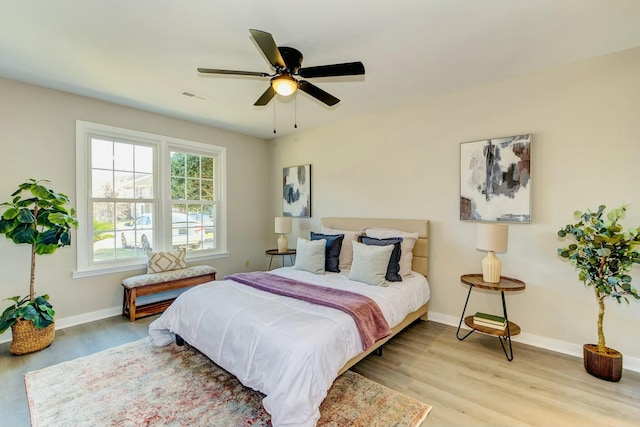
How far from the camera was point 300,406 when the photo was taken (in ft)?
5.50

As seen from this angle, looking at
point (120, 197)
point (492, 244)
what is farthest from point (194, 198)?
point (492, 244)

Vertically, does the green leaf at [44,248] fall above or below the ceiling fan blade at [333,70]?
below

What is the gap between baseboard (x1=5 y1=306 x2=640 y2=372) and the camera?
8.25 ft

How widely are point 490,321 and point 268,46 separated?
3064 mm

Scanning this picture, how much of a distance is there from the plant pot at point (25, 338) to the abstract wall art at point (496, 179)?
4.56 m

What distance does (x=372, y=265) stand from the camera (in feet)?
9.91

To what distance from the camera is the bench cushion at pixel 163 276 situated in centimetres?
362

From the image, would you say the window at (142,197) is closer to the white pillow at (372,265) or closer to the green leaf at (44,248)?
the green leaf at (44,248)

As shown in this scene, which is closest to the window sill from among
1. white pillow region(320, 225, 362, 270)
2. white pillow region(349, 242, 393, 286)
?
white pillow region(320, 225, 362, 270)

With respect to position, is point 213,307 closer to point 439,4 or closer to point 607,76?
point 439,4

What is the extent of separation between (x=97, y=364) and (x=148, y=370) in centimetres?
52

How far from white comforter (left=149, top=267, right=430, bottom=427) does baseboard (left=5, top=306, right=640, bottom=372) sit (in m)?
0.80

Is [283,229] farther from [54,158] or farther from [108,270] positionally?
[54,158]

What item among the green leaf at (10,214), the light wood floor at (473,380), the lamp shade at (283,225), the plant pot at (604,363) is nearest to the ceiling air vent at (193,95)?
the green leaf at (10,214)
